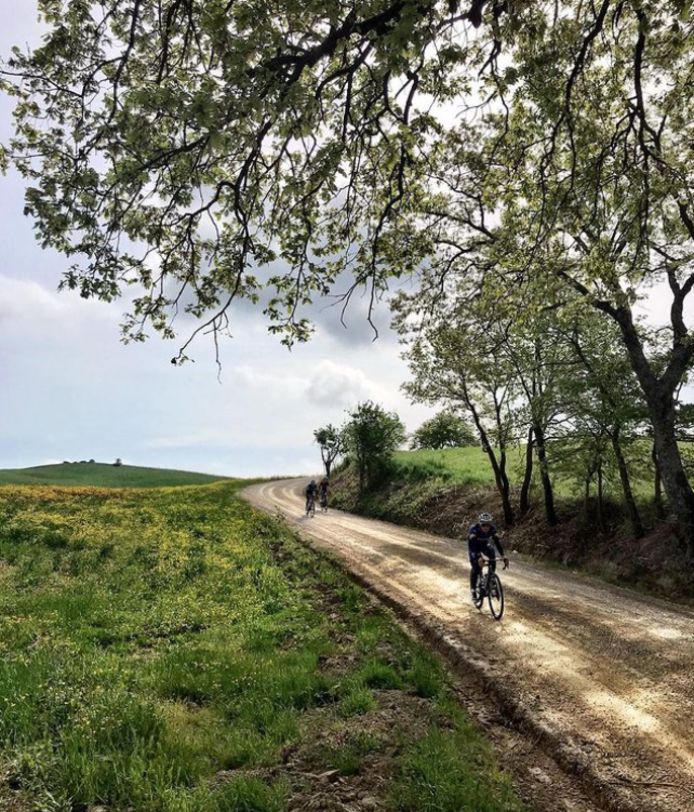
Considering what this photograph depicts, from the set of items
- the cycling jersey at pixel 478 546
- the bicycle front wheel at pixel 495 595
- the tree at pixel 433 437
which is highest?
the tree at pixel 433 437

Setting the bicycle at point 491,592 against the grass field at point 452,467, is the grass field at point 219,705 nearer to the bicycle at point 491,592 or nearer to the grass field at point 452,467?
the bicycle at point 491,592

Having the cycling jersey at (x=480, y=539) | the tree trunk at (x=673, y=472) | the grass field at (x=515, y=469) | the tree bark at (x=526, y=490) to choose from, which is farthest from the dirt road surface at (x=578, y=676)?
the tree bark at (x=526, y=490)

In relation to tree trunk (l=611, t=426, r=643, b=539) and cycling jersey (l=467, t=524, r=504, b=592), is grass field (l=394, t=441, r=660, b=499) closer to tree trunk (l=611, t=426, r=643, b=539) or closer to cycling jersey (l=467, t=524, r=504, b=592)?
tree trunk (l=611, t=426, r=643, b=539)

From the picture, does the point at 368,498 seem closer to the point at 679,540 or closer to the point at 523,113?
the point at 679,540

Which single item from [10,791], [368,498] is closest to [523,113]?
[10,791]

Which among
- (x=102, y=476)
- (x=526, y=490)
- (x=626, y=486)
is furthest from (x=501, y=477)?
(x=102, y=476)

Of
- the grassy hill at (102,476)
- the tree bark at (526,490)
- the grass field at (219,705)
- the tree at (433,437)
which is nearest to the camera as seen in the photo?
the grass field at (219,705)

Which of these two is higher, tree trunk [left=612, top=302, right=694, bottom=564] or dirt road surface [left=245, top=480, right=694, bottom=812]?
tree trunk [left=612, top=302, right=694, bottom=564]

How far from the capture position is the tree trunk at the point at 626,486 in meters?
17.8

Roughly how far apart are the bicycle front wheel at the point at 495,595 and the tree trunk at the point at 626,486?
28.2 ft

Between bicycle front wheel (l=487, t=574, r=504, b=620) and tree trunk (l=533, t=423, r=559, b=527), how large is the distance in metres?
9.77

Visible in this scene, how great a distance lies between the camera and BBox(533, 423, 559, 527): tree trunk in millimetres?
20845

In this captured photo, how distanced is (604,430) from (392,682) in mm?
13619

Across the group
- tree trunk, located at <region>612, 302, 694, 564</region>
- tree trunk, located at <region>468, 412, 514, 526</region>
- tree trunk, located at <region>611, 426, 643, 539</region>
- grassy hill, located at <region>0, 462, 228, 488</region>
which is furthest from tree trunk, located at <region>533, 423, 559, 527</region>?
grassy hill, located at <region>0, 462, 228, 488</region>
